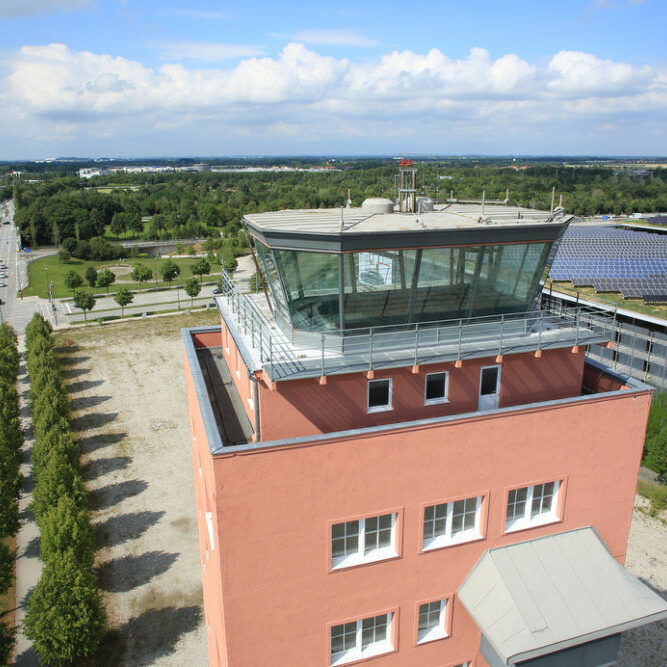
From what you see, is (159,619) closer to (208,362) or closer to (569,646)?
(208,362)

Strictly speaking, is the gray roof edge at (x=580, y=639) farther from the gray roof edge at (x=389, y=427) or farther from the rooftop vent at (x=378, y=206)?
the rooftop vent at (x=378, y=206)

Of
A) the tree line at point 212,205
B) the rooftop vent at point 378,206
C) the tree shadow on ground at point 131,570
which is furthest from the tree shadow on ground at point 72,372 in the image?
the tree line at point 212,205

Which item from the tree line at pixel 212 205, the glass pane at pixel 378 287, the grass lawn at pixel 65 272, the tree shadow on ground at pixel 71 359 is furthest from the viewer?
the tree line at pixel 212 205

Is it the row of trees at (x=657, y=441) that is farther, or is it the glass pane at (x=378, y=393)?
the row of trees at (x=657, y=441)

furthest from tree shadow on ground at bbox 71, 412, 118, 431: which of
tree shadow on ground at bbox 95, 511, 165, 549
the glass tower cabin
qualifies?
the glass tower cabin

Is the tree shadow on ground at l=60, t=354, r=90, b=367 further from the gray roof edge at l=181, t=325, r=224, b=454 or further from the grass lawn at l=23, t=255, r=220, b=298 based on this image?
the gray roof edge at l=181, t=325, r=224, b=454

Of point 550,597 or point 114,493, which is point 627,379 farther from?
point 114,493

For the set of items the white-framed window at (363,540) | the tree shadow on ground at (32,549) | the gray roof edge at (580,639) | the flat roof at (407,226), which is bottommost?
the tree shadow on ground at (32,549)
